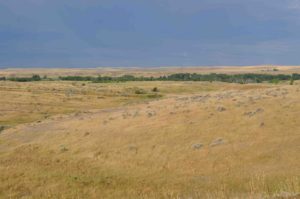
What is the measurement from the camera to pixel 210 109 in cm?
3834

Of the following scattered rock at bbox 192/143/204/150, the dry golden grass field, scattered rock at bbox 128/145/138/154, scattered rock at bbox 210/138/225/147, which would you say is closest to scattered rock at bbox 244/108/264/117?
the dry golden grass field

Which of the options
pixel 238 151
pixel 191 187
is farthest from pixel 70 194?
pixel 238 151

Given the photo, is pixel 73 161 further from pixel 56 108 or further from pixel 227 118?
pixel 56 108

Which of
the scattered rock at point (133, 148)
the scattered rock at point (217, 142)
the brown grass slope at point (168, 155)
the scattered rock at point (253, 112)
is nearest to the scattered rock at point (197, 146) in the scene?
the brown grass slope at point (168, 155)

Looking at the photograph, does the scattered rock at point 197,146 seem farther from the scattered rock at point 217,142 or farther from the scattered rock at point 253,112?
the scattered rock at point 253,112

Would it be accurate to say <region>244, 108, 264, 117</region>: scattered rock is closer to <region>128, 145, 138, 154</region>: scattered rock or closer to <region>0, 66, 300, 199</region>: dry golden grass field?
<region>0, 66, 300, 199</region>: dry golden grass field

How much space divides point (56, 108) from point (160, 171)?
174 feet

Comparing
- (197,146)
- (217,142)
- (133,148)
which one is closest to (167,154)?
(197,146)

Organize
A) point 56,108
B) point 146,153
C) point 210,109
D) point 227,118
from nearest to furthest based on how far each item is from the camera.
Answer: point 146,153 → point 227,118 → point 210,109 → point 56,108

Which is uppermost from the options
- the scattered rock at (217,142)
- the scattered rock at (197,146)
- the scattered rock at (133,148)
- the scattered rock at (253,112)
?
the scattered rock at (253,112)

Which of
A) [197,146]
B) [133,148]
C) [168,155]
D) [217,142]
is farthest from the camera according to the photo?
[133,148]

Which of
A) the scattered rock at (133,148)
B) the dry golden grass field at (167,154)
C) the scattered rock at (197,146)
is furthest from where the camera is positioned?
the scattered rock at (133,148)

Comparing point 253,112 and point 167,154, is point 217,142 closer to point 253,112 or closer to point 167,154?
point 167,154

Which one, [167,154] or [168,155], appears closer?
[168,155]
